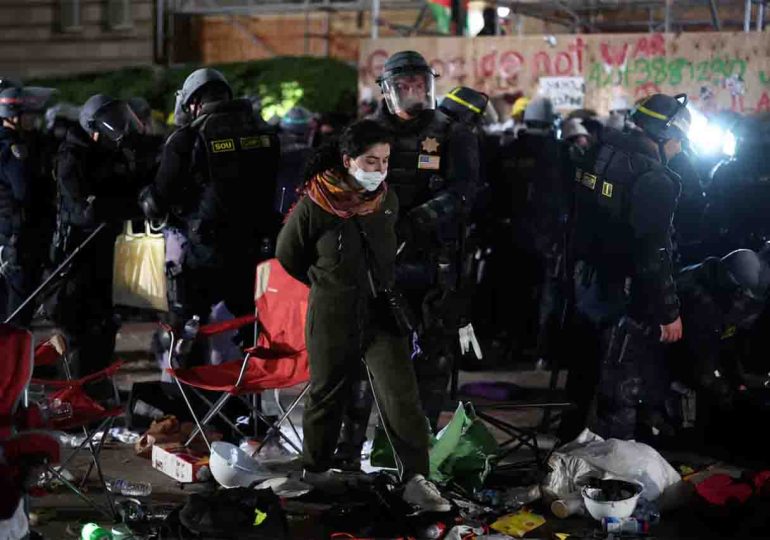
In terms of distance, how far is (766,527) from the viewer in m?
6.06

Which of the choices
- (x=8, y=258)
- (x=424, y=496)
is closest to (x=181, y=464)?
(x=424, y=496)

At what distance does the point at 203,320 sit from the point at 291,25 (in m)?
15.7

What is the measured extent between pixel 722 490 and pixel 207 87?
368 centimetres

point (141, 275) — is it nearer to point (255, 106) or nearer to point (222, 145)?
point (222, 145)

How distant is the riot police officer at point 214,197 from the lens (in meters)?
7.44

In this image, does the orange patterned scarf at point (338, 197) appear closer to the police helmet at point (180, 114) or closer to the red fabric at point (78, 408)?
the red fabric at point (78, 408)

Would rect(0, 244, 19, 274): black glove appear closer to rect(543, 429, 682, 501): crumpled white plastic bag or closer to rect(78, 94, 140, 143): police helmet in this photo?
rect(78, 94, 140, 143): police helmet

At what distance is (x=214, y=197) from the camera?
24.7 feet

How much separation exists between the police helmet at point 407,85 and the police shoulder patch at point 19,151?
2655 mm

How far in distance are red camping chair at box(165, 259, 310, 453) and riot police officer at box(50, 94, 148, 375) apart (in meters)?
0.96

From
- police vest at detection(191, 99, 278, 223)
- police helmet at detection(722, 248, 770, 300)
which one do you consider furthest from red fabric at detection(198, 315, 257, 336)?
police helmet at detection(722, 248, 770, 300)

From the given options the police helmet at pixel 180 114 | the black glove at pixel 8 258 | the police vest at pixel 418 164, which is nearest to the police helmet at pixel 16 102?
the black glove at pixel 8 258

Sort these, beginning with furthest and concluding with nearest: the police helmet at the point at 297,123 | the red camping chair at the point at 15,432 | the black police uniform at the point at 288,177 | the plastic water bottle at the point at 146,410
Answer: the police helmet at the point at 297,123
the plastic water bottle at the point at 146,410
the black police uniform at the point at 288,177
the red camping chair at the point at 15,432

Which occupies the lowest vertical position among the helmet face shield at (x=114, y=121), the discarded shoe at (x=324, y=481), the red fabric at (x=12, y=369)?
the discarded shoe at (x=324, y=481)
